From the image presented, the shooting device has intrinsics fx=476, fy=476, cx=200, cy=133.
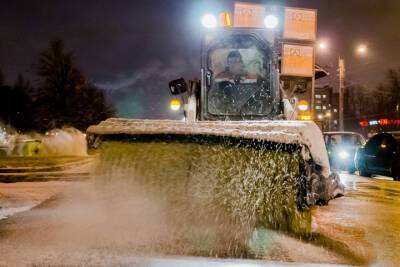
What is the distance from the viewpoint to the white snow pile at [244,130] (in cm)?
508

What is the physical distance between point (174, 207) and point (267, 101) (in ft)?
10.2

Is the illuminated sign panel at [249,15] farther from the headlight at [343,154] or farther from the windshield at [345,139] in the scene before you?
the windshield at [345,139]

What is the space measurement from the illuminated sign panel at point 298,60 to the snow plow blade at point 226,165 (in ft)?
11.8

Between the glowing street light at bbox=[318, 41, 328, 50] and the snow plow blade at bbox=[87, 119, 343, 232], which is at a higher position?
the glowing street light at bbox=[318, 41, 328, 50]

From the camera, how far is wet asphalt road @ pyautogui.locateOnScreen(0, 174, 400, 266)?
4.52 meters

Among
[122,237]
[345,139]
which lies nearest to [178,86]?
[122,237]

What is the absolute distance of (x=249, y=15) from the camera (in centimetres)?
1189

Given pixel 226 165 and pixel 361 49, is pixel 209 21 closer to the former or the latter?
pixel 226 165

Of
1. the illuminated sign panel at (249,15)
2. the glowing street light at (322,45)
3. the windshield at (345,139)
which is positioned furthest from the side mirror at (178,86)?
the glowing street light at (322,45)

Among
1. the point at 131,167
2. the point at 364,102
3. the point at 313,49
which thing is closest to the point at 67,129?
the point at 313,49

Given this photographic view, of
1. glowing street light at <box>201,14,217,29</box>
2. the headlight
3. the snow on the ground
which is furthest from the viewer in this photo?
the headlight

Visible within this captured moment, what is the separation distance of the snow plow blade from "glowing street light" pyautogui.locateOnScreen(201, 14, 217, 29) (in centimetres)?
339

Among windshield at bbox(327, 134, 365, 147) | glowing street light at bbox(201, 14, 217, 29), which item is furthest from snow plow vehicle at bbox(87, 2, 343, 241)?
windshield at bbox(327, 134, 365, 147)

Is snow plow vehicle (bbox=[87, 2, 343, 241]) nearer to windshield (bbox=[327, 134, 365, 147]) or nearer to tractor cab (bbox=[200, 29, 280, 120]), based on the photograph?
tractor cab (bbox=[200, 29, 280, 120])
